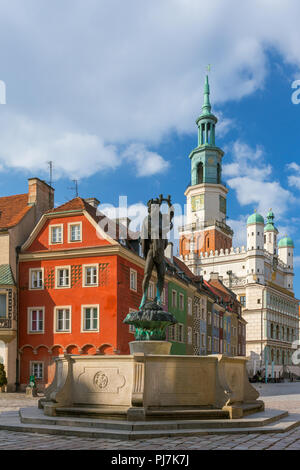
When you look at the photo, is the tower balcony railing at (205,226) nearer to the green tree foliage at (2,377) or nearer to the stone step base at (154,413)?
the green tree foliage at (2,377)

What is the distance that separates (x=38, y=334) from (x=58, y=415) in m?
21.9

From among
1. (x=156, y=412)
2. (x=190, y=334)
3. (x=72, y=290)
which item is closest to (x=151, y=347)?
(x=156, y=412)

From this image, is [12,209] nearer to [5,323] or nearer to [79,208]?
[79,208]

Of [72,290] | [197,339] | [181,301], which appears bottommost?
[197,339]

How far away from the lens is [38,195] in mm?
37656

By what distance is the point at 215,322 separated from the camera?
188ft

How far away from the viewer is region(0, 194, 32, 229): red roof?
35.8 metres

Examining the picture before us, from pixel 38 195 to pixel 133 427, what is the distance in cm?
2843

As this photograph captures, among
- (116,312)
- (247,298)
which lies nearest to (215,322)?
(116,312)

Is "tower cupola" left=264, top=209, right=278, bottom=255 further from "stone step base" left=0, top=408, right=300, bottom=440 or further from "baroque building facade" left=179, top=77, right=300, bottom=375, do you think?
"stone step base" left=0, top=408, right=300, bottom=440

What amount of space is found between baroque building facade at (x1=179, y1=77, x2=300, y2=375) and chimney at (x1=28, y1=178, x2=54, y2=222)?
59454 mm

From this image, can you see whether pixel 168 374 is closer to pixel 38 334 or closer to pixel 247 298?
pixel 38 334

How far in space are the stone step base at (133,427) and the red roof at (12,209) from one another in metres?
24.3

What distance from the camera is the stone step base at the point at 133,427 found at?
10.7 metres
